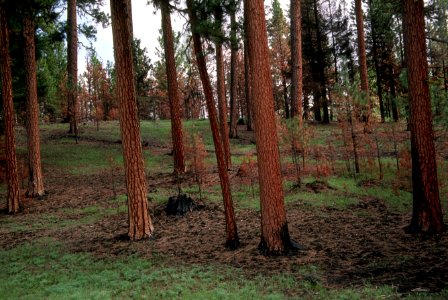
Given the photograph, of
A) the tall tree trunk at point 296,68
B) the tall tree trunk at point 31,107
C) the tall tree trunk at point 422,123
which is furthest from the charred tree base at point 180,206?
the tall tree trunk at point 296,68

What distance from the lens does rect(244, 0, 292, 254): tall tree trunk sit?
7094 mm

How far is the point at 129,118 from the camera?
8.80 m

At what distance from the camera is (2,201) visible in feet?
45.7

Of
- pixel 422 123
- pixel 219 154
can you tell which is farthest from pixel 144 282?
pixel 422 123

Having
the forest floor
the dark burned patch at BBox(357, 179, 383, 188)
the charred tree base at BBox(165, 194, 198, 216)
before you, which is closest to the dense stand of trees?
the forest floor

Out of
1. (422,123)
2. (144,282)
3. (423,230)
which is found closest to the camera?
(144,282)

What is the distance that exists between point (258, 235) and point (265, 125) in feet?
8.99

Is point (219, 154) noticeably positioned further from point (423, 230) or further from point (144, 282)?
point (423, 230)

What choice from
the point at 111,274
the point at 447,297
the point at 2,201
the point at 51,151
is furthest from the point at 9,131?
the point at 447,297

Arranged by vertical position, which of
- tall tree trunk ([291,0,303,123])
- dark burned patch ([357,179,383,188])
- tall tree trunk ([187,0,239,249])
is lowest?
dark burned patch ([357,179,383,188])

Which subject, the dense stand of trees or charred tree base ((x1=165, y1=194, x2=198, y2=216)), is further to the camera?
charred tree base ((x1=165, y1=194, x2=198, y2=216))

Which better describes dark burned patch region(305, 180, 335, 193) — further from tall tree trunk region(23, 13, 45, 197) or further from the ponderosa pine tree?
tall tree trunk region(23, 13, 45, 197)

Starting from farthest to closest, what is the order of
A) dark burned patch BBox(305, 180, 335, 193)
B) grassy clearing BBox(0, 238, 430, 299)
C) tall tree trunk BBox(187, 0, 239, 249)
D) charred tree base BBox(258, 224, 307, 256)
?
dark burned patch BBox(305, 180, 335, 193)
tall tree trunk BBox(187, 0, 239, 249)
charred tree base BBox(258, 224, 307, 256)
grassy clearing BBox(0, 238, 430, 299)

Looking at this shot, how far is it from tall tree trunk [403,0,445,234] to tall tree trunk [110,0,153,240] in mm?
5636
